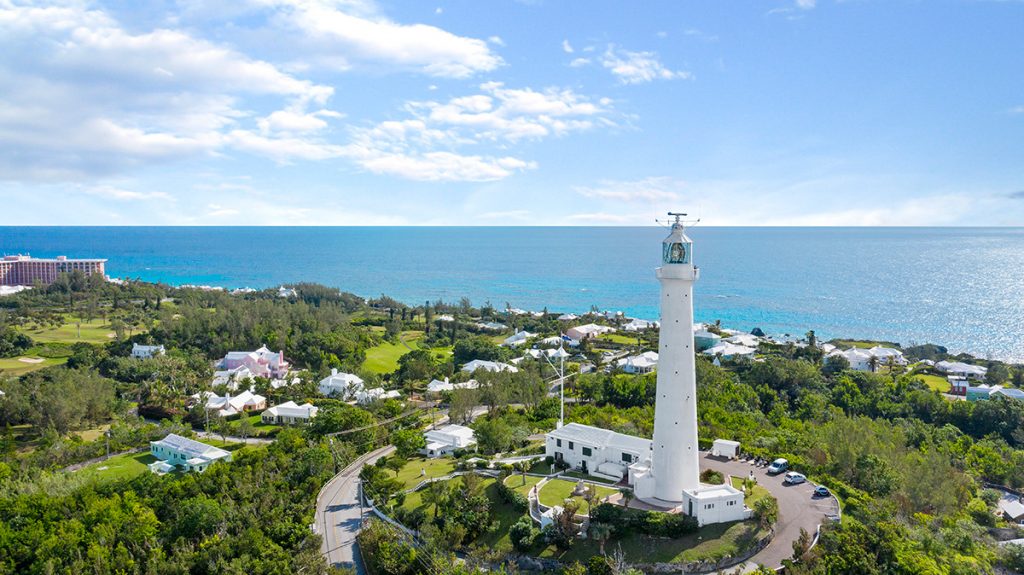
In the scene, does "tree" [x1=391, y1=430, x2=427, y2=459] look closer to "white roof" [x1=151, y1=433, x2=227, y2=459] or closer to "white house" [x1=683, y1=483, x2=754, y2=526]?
"white roof" [x1=151, y1=433, x2=227, y2=459]

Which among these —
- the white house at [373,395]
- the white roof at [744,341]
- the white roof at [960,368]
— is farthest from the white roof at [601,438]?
the white roof at [960,368]

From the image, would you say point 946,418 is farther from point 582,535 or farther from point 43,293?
point 43,293

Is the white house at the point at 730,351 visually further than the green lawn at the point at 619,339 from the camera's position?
No

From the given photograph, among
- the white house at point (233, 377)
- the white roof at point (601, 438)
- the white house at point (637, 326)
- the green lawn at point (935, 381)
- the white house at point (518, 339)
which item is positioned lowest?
the white house at point (233, 377)

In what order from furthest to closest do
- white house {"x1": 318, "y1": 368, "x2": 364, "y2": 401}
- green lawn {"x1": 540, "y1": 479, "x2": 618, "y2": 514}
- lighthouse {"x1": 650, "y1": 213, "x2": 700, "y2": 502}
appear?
white house {"x1": 318, "y1": 368, "x2": 364, "y2": 401}, green lawn {"x1": 540, "y1": 479, "x2": 618, "y2": 514}, lighthouse {"x1": 650, "y1": 213, "x2": 700, "y2": 502}

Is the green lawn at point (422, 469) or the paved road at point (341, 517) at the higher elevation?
the green lawn at point (422, 469)

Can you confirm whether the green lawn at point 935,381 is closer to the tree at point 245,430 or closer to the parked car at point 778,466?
the parked car at point 778,466

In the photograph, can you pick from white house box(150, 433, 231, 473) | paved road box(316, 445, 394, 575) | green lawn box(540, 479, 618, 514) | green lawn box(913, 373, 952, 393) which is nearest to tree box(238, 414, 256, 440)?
white house box(150, 433, 231, 473)

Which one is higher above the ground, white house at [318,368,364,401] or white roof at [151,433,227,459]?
white house at [318,368,364,401]
